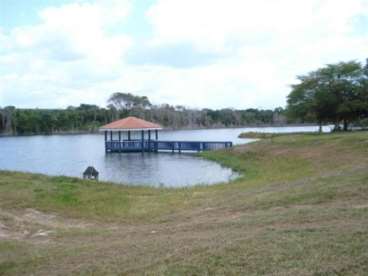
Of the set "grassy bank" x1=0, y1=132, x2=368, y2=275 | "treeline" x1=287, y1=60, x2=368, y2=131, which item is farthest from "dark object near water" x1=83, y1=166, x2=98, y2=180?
"treeline" x1=287, y1=60, x2=368, y2=131

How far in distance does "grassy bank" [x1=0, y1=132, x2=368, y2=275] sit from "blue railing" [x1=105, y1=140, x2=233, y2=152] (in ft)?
96.5

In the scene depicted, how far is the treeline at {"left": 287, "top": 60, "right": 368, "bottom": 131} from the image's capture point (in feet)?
156

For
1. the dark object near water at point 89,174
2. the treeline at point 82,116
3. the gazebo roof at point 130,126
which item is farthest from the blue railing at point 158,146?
the treeline at point 82,116

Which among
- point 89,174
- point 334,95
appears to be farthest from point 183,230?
point 334,95

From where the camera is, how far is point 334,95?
48.0 m

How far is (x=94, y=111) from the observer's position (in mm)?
110562

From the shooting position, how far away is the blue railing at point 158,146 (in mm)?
45162

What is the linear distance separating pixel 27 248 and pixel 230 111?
4983 inches

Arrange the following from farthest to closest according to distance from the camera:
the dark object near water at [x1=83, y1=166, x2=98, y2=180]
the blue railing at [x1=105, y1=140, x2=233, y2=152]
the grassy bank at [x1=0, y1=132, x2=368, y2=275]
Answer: the blue railing at [x1=105, y1=140, x2=233, y2=152] → the dark object near water at [x1=83, y1=166, x2=98, y2=180] → the grassy bank at [x1=0, y1=132, x2=368, y2=275]

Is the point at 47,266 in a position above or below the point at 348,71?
below

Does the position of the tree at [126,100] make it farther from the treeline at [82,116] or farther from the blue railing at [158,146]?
the blue railing at [158,146]

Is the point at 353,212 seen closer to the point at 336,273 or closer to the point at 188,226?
the point at 188,226

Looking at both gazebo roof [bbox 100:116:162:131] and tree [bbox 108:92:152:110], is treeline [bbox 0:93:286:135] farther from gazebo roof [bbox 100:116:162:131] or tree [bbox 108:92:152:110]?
gazebo roof [bbox 100:116:162:131]

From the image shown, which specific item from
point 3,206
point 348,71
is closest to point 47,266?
point 3,206
